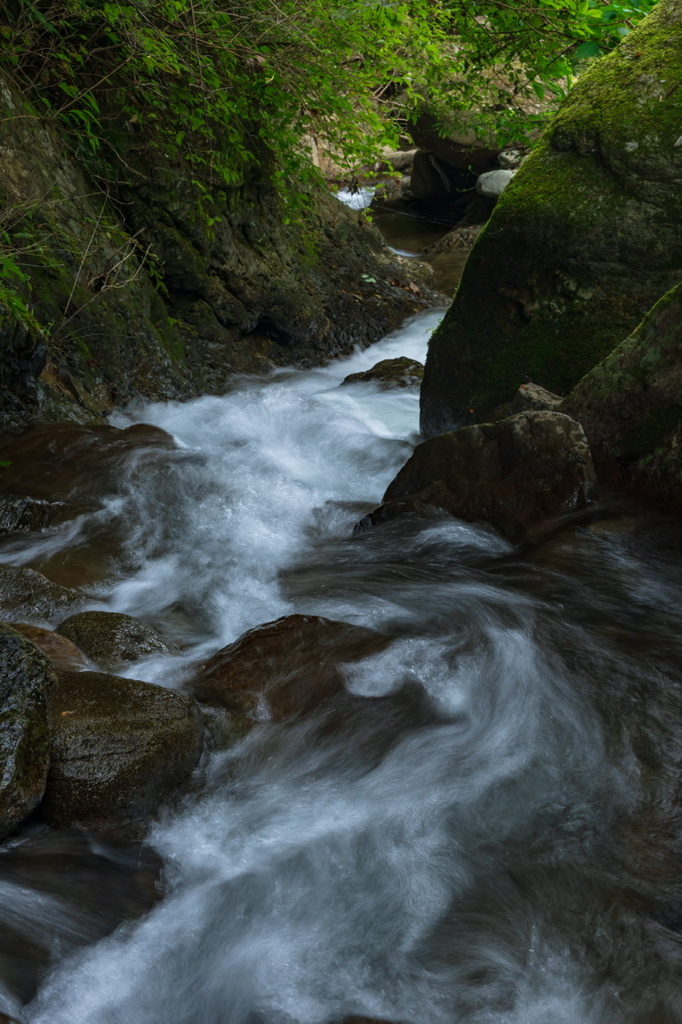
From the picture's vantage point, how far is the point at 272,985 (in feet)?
7.90

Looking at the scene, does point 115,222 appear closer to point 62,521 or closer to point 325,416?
point 325,416

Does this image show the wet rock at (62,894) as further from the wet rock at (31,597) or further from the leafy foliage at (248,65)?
the leafy foliage at (248,65)

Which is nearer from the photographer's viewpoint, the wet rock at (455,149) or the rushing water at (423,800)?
the rushing water at (423,800)

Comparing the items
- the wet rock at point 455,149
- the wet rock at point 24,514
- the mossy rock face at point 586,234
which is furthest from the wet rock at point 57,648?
the wet rock at point 455,149

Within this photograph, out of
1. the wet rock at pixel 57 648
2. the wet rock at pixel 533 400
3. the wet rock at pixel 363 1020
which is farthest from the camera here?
the wet rock at pixel 533 400

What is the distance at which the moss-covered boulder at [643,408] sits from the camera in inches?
175

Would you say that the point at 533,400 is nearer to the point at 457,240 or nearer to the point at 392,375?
the point at 392,375

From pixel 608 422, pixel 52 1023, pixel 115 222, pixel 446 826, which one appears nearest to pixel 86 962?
pixel 52 1023

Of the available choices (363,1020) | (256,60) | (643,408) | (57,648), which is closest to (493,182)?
(256,60)

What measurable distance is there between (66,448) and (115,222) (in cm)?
256

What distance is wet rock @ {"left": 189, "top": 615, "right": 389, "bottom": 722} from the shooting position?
346 centimetres

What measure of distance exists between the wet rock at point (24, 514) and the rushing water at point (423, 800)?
0.12 metres

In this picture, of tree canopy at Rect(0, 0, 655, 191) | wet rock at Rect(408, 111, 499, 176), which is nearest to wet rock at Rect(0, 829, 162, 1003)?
tree canopy at Rect(0, 0, 655, 191)

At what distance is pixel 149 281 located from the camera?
7668 millimetres
